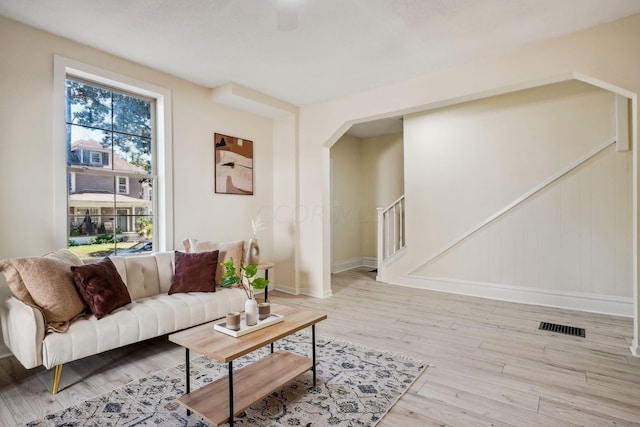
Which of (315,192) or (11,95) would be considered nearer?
(11,95)

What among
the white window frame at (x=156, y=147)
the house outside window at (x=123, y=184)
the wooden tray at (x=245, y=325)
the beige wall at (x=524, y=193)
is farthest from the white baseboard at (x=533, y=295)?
the house outside window at (x=123, y=184)

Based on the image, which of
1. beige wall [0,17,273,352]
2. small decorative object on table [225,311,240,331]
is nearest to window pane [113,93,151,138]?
beige wall [0,17,273,352]

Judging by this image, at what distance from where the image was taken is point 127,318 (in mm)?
2590

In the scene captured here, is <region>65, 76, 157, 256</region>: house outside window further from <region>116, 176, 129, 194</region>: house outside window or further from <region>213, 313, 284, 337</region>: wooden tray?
<region>213, 313, 284, 337</region>: wooden tray

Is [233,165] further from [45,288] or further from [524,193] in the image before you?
[524,193]

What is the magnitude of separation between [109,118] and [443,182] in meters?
4.51

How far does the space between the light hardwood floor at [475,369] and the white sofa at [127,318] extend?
0.77 ft

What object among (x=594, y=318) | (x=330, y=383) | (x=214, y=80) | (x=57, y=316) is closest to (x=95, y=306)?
(x=57, y=316)

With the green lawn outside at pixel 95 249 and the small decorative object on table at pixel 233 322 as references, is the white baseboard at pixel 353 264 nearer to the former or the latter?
the green lawn outside at pixel 95 249

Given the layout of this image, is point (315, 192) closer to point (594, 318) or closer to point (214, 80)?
point (214, 80)

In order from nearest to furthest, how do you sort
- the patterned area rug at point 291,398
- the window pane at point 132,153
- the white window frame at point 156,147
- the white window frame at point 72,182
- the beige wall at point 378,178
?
1. the patterned area rug at point 291,398
2. the white window frame at point 156,147
3. the white window frame at point 72,182
4. the window pane at point 132,153
5. the beige wall at point 378,178

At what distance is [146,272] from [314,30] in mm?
2769

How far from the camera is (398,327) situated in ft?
11.4

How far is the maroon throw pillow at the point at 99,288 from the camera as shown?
2531mm
